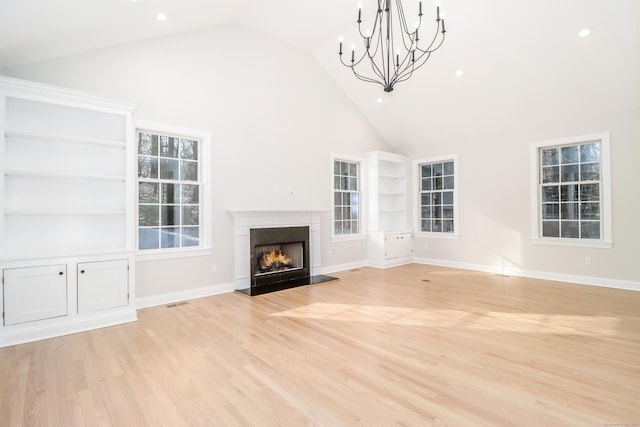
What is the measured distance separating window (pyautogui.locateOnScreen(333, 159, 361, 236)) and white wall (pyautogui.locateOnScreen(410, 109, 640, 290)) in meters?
1.65

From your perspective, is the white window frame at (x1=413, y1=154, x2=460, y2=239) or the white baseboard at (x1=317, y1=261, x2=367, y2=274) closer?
the white baseboard at (x1=317, y1=261, x2=367, y2=274)

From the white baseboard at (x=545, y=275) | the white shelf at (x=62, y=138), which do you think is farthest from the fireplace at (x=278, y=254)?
the white baseboard at (x=545, y=275)

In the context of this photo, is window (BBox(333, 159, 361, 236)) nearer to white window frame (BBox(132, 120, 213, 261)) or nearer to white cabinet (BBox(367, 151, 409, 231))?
white cabinet (BBox(367, 151, 409, 231))

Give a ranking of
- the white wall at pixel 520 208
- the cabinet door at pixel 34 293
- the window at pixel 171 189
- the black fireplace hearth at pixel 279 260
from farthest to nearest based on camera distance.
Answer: the black fireplace hearth at pixel 279 260 → the white wall at pixel 520 208 → the window at pixel 171 189 → the cabinet door at pixel 34 293

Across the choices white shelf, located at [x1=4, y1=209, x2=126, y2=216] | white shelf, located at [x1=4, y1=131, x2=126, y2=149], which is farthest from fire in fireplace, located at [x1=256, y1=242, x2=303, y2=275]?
white shelf, located at [x1=4, y1=131, x2=126, y2=149]

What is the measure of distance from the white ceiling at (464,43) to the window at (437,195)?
0.85m

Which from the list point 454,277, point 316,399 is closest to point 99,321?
point 316,399

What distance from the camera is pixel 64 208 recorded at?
3.54 meters

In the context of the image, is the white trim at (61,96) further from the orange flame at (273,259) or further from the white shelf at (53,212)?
the orange flame at (273,259)

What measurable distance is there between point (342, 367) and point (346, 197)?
15.4ft

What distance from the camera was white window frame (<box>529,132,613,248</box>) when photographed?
200 inches

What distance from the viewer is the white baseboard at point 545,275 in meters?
4.96

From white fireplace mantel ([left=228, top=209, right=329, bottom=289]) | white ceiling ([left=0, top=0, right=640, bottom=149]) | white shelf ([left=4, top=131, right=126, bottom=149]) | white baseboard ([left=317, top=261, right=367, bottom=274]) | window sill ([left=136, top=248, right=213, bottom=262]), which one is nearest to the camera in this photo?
white ceiling ([left=0, top=0, right=640, bottom=149])

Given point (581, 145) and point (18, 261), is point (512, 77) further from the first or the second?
point (18, 261)
